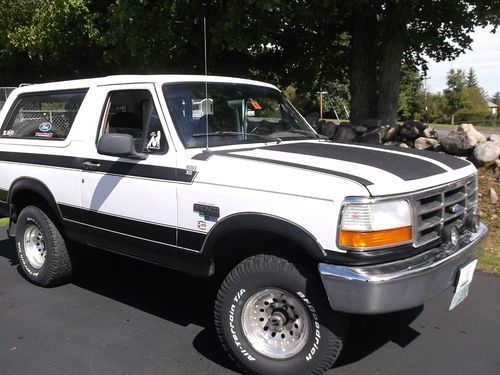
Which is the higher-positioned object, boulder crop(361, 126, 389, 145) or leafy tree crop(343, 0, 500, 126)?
leafy tree crop(343, 0, 500, 126)

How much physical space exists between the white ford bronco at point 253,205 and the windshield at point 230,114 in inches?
0.5

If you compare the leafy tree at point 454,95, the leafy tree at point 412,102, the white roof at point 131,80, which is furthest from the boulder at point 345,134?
the leafy tree at point 454,95

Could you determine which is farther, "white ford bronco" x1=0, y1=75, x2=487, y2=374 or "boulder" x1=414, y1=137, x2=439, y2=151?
"boulder" x1=414, y1=137, x2=439, y2=151

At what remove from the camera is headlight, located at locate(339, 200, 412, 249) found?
298 centimetres

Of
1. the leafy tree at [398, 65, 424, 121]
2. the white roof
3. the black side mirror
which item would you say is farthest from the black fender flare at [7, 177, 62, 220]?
the leafy tree at [398, 65, 424, 121]

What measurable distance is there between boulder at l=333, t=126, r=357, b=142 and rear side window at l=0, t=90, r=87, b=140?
526 cm

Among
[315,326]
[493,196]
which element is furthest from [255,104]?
[493,196]

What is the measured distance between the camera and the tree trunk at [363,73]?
10141 millimetres

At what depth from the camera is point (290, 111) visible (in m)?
4.99

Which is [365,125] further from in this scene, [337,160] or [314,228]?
[314,228]

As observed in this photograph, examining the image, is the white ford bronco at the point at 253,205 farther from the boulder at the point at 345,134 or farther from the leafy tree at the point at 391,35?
the leafy tree at the point at 391,35

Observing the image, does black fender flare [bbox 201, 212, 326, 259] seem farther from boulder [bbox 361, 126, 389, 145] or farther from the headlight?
boulder [bbox 361, 126, 389, 145]

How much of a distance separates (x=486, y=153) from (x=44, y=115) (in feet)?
20.1

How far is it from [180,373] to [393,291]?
5.10 feet
